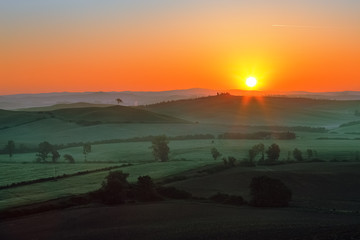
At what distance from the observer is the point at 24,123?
541 ft

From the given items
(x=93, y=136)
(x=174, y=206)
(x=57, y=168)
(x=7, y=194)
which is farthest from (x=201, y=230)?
(x=93, y=136)

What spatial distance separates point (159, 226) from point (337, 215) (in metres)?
16.1

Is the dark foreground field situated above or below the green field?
below

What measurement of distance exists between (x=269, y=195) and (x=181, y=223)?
48.6 feet

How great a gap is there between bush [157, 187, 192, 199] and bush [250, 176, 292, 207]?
765cm

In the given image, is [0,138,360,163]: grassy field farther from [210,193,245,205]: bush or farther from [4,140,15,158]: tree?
[210,193,245,205]: bush

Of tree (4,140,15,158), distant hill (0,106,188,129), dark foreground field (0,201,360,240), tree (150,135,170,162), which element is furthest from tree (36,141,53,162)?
distant hill (0,106,188,129)

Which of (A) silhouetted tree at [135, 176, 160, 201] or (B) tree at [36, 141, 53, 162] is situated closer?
(A) silhouetted tree at [135, 176, 160, 201]

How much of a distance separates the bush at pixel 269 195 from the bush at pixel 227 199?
1.38 m

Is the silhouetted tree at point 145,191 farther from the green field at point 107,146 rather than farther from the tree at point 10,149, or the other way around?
the tree at point 10,149

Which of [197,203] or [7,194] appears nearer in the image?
[197,203]

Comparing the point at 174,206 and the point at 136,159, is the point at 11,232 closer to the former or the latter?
the point at 174,206

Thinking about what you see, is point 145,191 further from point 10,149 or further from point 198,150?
point 10,149

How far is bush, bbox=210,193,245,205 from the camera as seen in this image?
176 feet
